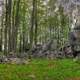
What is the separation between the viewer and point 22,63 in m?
28.7

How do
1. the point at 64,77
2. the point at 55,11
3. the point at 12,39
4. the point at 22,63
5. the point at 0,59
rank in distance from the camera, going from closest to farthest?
1. the point at 64,77
2. the point at 22,63
3. the point at 0,59
4. the point at 12,39
5. the point at 55,11

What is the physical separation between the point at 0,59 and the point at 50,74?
36.0 feet

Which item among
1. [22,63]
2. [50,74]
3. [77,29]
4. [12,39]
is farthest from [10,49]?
[50,74]

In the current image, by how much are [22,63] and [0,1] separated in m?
Result: 25.7

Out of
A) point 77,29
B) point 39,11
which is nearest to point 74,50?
point 77,29

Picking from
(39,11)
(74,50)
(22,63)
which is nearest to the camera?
(22,63)

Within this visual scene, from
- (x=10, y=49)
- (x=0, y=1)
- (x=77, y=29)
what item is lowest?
(x=10, y=49)

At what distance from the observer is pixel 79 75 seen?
2052 cm

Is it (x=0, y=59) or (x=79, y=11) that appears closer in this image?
(x=0, y=59)

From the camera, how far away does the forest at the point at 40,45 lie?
870 inches

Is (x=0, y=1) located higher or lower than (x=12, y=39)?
higher

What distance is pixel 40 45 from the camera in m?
48.9

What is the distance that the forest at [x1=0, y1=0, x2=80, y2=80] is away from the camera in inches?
870

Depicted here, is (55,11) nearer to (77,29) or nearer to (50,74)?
(77,29)
